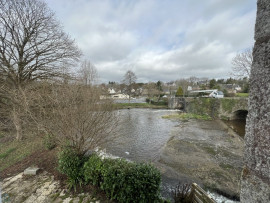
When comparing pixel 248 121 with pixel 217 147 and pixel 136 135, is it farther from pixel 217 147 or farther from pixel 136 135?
pixel 136 135

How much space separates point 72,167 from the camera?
148 inches

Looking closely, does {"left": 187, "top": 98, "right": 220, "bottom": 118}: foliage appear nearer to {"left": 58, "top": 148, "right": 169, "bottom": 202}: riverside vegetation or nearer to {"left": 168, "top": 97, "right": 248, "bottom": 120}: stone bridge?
{"left": 168, "top": 97, "right": 248, "bottom": 120}: stone bridge

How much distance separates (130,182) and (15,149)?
7.16 metres

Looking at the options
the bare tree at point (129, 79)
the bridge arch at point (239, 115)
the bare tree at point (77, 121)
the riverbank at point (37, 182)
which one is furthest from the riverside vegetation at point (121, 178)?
the bare tree at point (129, 79)

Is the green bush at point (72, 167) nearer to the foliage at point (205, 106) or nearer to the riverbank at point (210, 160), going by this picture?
the riverbank at point (210, 160)

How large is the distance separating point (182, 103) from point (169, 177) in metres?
25.0

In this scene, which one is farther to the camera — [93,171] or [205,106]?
[205,106]

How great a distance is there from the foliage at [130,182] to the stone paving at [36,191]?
0.65 metres

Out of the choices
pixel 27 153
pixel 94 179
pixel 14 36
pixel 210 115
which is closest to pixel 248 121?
pixel 94 179

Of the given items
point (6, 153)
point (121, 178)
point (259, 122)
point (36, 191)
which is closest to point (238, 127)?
point (121, 178)

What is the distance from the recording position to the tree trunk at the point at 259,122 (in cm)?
76

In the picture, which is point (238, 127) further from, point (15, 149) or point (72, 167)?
point (15, 149)

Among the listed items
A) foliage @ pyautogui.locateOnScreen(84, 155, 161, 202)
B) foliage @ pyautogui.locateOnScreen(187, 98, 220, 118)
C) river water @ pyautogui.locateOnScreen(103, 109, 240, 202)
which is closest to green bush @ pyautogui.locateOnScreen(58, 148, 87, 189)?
foliage @ pyautogui.locateOnScreen(84, 155, 161, 202)

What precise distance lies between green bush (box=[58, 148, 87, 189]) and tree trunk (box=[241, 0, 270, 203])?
13.4 ft
